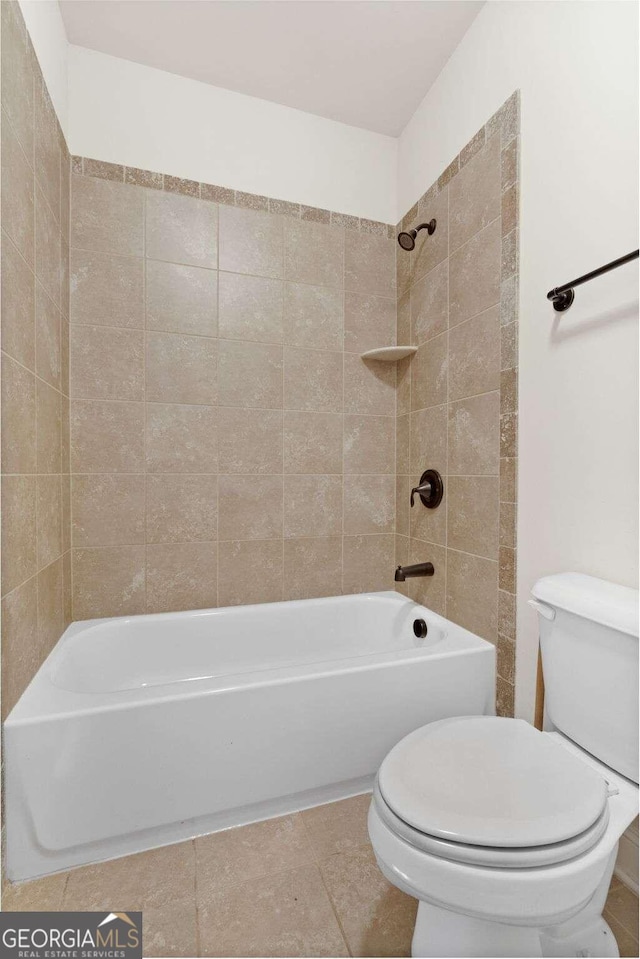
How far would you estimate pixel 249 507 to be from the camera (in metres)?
2.00

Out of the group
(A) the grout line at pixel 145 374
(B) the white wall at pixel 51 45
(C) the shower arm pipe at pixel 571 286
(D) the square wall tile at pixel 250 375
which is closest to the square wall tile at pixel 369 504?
(D) the square wall tile at pixel 250 375

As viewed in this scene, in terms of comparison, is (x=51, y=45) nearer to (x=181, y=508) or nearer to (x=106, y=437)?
(x=106, y=437)

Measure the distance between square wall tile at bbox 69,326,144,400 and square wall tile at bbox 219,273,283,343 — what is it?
1.22ft

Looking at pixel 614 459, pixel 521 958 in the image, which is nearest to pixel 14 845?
pixel 521 958

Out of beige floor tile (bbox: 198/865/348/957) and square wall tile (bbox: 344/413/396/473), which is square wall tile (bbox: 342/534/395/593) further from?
beige floor tile (bbox: 198/865/348/957)

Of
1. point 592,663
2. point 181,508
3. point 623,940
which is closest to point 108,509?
point 181,508

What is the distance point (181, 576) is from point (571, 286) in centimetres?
172

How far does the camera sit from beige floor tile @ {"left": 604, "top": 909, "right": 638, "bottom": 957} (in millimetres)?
986

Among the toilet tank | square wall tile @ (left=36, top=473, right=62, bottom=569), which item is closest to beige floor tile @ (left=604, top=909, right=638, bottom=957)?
the toilet tank

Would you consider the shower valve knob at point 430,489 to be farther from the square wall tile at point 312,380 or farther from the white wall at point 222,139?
the white wall at point 222,139

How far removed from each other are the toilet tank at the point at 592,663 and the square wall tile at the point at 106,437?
1.54m

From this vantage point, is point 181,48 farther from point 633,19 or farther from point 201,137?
point 633,19

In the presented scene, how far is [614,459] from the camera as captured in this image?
3.71 feet

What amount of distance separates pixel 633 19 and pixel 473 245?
2.14 ft
